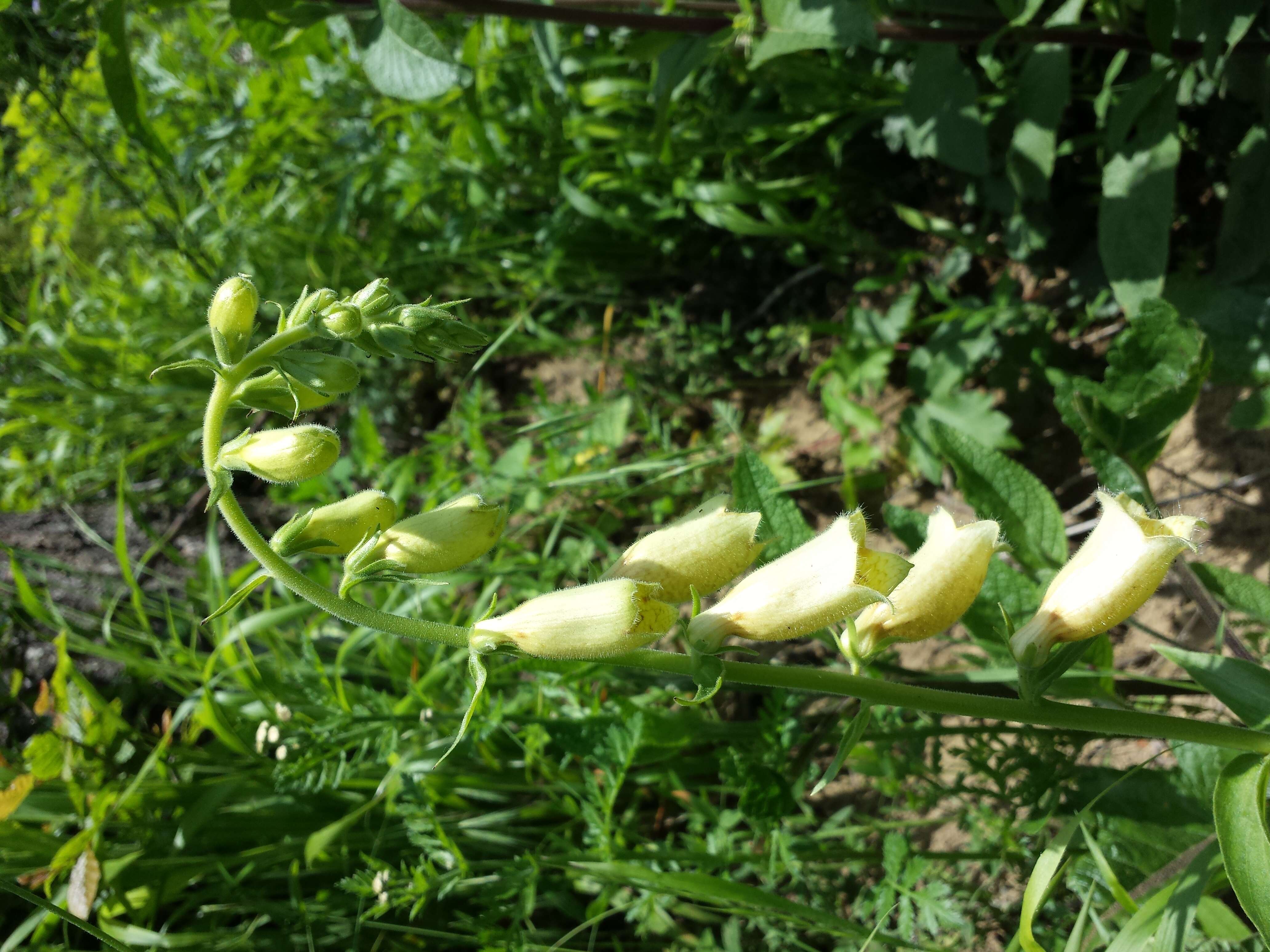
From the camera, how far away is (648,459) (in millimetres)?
2668

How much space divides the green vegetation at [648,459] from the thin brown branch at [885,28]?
0.02 metres

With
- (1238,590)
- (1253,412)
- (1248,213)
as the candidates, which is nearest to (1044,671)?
(1238,590)

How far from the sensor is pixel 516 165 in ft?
10.9

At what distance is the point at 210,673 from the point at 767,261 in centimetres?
212

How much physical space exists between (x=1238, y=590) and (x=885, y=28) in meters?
1.37

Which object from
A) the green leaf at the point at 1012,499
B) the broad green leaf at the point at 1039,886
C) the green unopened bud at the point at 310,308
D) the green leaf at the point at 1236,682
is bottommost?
the broad green leaf at the point at 1039,886

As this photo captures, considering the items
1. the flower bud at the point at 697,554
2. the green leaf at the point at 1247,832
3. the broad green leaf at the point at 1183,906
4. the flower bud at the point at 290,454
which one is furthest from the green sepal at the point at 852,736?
the flower bud at the point at 290,454

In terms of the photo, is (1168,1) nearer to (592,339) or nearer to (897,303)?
(897,303)

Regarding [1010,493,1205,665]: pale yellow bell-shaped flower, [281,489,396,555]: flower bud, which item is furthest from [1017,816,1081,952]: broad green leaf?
[281,489,396,555]: flower bud

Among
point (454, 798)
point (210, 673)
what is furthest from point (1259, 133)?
point (210, 673)

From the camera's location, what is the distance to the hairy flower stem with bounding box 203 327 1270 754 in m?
1.07

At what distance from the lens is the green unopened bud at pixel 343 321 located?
1.09 meters

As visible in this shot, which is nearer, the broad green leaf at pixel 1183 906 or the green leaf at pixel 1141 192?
the broad green leaf at pixel 1183 906

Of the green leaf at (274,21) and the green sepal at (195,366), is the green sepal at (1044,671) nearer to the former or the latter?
the green sepal at (195,366)
